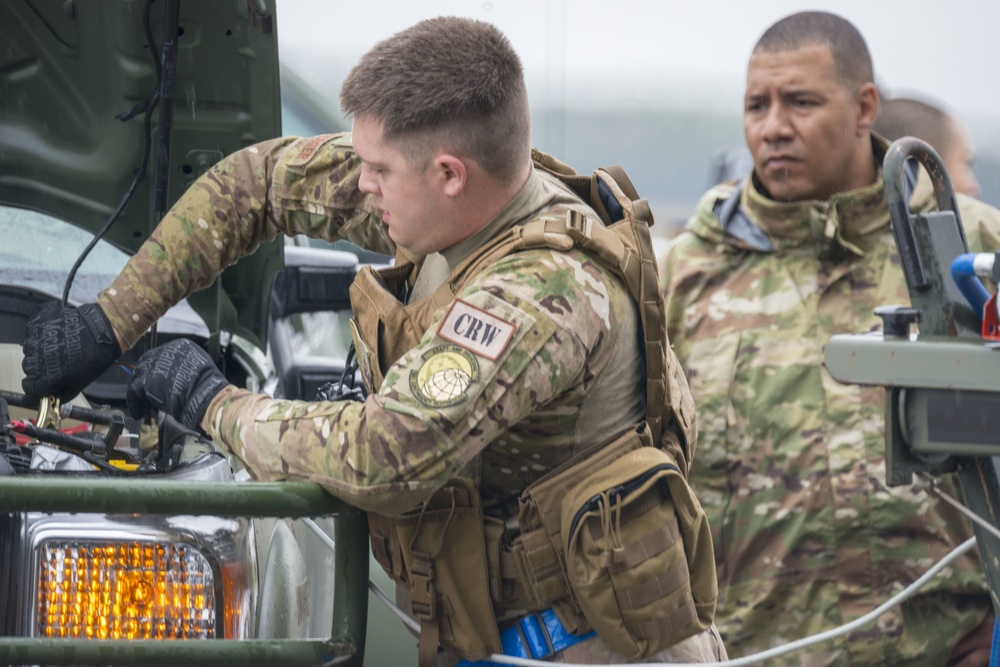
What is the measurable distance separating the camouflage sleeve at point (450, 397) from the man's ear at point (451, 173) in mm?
132

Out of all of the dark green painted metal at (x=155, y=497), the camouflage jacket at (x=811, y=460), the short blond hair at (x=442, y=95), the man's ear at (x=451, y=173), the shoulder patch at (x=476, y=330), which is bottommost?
the camouflage jacket at (x=811, y=460)

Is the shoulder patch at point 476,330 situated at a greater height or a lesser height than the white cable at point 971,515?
greater

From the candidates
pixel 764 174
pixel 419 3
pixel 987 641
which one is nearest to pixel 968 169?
pixel 764 174

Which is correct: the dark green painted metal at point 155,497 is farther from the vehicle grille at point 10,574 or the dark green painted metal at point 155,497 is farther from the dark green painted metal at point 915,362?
the dark green painted metal at point 915,362

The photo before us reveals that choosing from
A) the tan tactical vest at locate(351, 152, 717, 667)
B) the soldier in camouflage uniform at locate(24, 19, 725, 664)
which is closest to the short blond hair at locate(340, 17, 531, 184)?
the soldier in camouflage uniform at locate(24, 19, 725, 664)

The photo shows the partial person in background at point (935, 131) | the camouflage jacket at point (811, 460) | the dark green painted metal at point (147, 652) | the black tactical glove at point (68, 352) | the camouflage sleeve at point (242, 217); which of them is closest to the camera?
the dark green painted metal at point (147, 652)

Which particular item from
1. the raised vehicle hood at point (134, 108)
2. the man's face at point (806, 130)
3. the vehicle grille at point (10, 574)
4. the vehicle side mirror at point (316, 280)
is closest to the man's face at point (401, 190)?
the vehicle grille at point (10, 574)

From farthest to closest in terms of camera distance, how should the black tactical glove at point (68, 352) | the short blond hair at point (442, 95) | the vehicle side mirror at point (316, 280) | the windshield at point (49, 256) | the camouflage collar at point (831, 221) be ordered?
the vehicle side mirror at point (316, 280)
the windshield at point (49, 256)
the camouflage collar at point (831, 221)
the black tactical glove at point (68, 352)
the short blond hair at point (442, 95)

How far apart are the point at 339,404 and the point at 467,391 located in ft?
0.64

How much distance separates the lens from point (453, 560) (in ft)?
6.50

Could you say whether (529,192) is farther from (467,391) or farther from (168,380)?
A: (168,380)

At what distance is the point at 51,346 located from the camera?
217 centimetres

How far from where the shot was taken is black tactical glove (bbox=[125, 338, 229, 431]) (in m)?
2.00

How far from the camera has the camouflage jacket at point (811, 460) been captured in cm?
261
